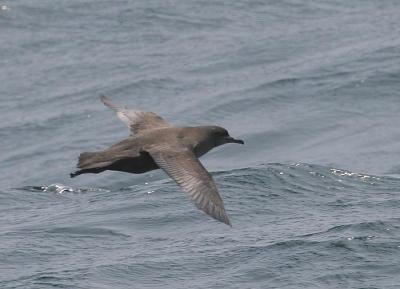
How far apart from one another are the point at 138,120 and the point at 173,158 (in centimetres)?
167

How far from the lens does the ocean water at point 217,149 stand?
12773 millimetres

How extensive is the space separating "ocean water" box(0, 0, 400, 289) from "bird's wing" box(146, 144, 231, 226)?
4.03ft

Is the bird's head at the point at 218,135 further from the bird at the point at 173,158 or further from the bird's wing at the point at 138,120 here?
the bird's wing at the point at 138,120

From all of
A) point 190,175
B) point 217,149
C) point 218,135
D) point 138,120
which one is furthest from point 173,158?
point 217,149

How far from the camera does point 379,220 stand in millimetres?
13688

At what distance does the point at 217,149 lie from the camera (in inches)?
687

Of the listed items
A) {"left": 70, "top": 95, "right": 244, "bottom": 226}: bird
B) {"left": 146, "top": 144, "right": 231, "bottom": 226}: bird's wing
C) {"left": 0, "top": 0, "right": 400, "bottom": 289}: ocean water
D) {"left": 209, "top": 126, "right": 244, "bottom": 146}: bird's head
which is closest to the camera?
{"left": 146, "top": 144, "right": 231, "bottom": 226}: bird's wing

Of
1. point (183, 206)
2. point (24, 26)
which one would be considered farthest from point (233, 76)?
point (183, 206)

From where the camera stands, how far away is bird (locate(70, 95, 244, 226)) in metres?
11.1

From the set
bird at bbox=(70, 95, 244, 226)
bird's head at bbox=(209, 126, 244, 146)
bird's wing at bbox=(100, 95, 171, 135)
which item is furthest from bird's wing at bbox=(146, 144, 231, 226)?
bird's wing at bbox=(100, 95, 171, 135)

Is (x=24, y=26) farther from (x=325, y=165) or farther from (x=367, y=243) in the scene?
(x=367, y=243)

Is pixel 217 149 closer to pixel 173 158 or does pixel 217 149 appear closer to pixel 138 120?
pixel 138 120

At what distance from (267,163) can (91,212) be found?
2.43 m

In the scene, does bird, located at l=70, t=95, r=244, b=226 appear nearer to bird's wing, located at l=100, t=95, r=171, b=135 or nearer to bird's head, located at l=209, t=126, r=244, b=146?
bird's head, located at l=209, t=126, r=244, b=146
